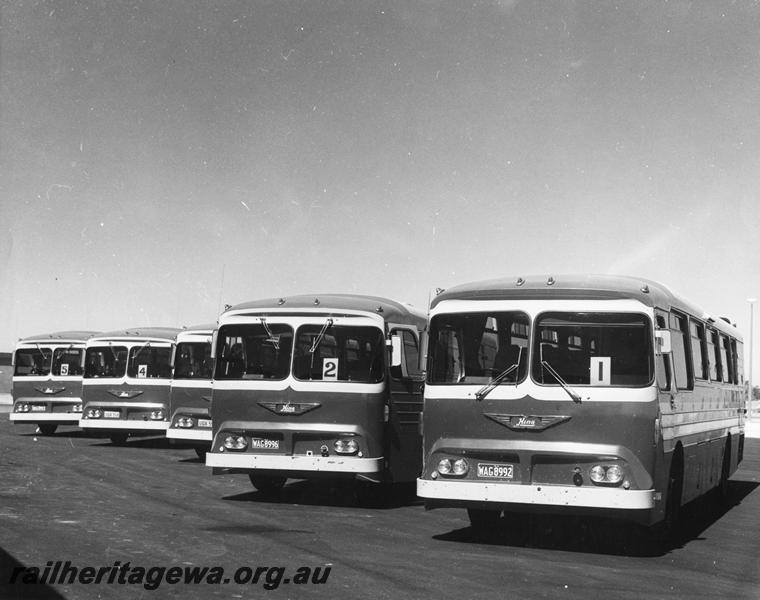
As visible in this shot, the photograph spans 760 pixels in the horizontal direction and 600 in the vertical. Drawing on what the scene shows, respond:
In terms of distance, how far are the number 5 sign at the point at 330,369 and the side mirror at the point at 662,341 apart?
4.89 meters

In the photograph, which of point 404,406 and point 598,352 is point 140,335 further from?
point 598,352

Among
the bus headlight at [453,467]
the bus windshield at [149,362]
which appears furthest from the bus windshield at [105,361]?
the bus headlight at [453,467]

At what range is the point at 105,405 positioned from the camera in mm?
24312

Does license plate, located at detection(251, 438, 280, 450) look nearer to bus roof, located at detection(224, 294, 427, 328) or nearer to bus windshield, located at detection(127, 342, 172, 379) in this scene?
bus roof, located at detection(224, 294, 427, 328)

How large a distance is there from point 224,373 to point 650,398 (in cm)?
631

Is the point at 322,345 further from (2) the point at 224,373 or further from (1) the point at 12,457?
(1) the point at 12,457

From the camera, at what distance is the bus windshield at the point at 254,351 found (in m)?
14.7

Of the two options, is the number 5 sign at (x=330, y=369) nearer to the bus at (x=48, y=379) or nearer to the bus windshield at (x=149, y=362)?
the bus windshield at (x=149, y=362)

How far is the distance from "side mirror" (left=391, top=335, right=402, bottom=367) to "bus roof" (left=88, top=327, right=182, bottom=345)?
11.7 metres

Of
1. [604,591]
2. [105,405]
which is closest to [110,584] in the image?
[604,591]

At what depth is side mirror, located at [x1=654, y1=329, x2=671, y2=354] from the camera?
35.6 feet

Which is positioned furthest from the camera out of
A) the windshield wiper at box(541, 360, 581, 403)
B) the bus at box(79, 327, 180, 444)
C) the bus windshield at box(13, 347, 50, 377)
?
the bus windshield at box(13, 347, 50, 377)

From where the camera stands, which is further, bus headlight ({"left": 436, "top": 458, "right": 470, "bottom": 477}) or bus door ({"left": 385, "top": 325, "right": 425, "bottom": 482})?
bus door ({"left": 385, "top": 325, "right": 425, "bottom": 482})

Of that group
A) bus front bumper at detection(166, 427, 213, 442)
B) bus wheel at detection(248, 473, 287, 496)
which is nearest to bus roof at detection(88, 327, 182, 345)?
bus front bumper at detection(166, 427, 213, 442)
